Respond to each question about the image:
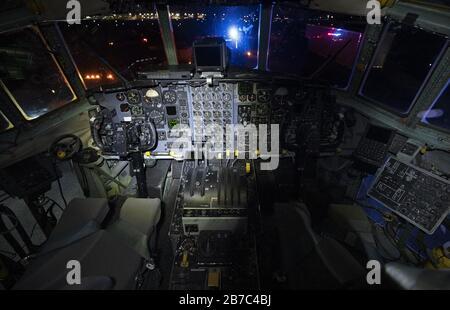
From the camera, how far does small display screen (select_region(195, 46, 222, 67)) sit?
316 cm

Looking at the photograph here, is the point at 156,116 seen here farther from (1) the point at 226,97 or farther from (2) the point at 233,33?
(2) the point at 233,33

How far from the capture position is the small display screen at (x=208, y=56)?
3.16 metres

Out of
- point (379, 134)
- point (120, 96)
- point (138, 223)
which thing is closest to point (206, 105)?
point (120, 96)

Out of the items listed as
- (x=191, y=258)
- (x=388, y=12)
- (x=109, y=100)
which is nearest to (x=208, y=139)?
(x=109, y=100)

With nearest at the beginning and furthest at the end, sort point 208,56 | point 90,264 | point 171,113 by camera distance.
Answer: point 90,264 → point 208,56 → point 171,113

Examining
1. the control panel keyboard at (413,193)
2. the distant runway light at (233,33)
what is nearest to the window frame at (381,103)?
the control panel keyboard at (413,193)

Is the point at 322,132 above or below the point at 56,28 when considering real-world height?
below

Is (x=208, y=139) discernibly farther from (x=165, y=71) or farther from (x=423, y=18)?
(x=423, y=18)

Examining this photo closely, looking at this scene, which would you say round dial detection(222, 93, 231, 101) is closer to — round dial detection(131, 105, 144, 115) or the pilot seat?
round dial detection(131, 105, 144, 115)

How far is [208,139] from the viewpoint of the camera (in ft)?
12.8

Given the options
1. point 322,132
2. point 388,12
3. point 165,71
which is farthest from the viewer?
point 322,132

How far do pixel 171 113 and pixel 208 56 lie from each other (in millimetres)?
985

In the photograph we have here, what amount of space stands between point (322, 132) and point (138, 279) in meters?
2.93

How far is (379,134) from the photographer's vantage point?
3.52 meters
